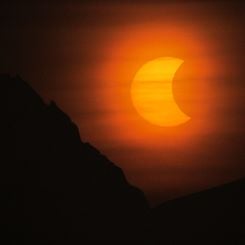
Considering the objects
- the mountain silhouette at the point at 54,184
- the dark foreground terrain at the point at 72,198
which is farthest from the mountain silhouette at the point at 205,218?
the mountain silhouette at the point at 54,184

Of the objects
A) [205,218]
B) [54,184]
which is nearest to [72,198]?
[54,184]

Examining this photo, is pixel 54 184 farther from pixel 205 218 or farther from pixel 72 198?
pixel 205 218

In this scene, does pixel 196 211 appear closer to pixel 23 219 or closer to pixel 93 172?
pixel 93 172

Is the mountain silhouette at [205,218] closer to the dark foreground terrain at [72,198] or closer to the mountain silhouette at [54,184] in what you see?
the dark foreground terrain at [72,198]

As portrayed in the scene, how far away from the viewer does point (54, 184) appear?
5344cm

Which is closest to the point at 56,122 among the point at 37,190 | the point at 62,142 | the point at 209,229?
the point at 62,142

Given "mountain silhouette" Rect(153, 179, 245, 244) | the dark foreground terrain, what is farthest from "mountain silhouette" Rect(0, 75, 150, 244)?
"mountain silhouette" Rect(153, 179, 245, 244)

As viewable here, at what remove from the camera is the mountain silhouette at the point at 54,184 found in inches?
2003

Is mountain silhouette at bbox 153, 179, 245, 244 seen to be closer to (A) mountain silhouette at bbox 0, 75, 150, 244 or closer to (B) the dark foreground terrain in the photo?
(B) the dark foreground terrain

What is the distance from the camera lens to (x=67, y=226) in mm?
51250

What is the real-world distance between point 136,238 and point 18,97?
1434 centimetres

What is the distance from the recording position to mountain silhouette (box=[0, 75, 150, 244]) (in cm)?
5088

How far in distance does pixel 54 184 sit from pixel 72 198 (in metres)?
1.74

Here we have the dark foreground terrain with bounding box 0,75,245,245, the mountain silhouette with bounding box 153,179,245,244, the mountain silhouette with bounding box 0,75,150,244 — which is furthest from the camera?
the mountain silhouette with bounding box 0,75,150,244
